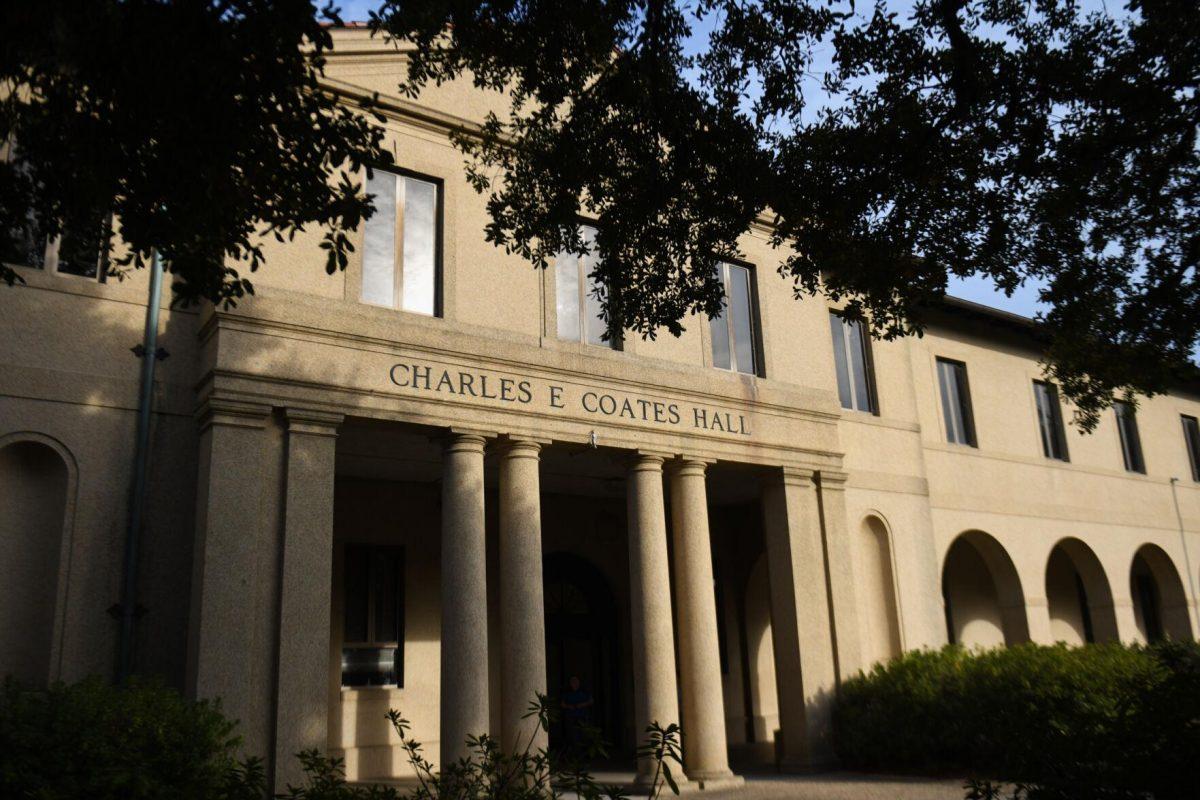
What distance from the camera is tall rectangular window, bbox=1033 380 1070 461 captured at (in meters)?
24.0

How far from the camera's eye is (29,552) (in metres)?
11.6

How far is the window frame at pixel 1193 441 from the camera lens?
28.0 meters

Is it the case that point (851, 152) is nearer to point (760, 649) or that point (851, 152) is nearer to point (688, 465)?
point (688, 465)

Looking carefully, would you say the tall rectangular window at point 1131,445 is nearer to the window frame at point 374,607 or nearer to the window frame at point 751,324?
the window frame at point 751,324

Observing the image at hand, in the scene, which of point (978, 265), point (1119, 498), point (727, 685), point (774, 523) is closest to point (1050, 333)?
point (978, 265)

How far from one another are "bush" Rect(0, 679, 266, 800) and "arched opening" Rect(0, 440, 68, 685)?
156 centimetres

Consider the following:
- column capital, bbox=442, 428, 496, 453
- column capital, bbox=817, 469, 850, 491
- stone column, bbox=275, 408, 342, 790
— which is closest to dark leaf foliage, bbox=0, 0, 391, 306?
stone column, bbox=275, 408, 342, 790

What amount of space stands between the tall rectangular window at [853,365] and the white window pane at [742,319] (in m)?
2.35

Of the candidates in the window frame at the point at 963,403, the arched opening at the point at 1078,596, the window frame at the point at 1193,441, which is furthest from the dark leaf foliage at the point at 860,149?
the window frame at the point at 1193,441

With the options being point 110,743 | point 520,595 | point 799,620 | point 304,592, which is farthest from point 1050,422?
point 110,743

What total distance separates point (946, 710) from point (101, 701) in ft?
37.1

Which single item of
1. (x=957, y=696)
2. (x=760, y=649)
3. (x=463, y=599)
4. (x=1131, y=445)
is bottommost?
(x=957, y=696)

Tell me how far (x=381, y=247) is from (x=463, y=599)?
191 inches

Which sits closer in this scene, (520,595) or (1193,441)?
(520,595)
